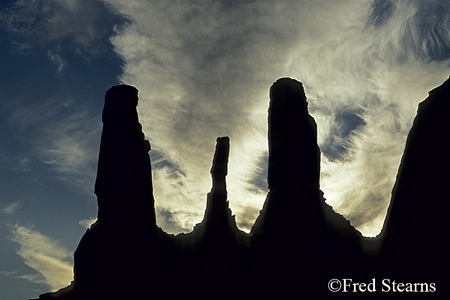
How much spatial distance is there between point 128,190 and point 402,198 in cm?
2345

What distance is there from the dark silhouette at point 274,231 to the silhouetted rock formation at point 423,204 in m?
0.07

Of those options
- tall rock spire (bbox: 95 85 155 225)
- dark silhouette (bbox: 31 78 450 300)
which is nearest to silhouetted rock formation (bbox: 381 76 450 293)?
dark silhouette (bbox: 31 78 450 300)

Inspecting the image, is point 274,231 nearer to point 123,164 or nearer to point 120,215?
point 120,215

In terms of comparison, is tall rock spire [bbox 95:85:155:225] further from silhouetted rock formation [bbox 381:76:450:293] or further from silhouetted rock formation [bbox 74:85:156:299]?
silhouetted rock formation [bbox 381:76:450:293]

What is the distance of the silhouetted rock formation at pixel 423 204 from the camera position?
84.3 feet

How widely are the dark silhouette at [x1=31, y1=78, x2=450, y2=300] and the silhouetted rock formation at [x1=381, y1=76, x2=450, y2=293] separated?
0.07 meters

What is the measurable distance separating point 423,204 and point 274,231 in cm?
1163

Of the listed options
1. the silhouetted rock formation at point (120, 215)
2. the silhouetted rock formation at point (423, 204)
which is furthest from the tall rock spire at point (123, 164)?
the silhouetted rock formation at point (423, 204)

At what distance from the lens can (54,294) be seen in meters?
37.4

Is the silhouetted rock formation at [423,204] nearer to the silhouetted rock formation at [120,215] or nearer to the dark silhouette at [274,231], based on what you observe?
the dark silhouette at [274,231]

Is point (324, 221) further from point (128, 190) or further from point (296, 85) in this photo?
point (128, 190)

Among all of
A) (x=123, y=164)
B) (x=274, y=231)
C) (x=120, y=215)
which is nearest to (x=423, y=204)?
(x=274, y=231)

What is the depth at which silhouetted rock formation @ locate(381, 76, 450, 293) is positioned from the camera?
2569 centimetres

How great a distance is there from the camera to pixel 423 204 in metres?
26.6
